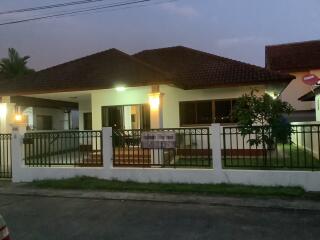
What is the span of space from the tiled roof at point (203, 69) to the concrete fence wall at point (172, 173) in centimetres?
388

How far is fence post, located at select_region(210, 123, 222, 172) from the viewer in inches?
366

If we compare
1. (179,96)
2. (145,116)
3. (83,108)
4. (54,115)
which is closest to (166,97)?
(179,96)

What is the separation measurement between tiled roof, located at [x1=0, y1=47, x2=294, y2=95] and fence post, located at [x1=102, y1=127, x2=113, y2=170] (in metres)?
2.69

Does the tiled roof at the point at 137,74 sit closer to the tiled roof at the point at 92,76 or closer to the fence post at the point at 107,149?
the tiled roof at the point at 92,76

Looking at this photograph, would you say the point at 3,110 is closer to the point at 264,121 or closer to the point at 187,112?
the point at 187,112

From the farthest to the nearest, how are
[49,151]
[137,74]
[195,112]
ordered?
[195,112] → [137,74] → [49,151]

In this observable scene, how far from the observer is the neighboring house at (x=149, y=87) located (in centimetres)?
1337

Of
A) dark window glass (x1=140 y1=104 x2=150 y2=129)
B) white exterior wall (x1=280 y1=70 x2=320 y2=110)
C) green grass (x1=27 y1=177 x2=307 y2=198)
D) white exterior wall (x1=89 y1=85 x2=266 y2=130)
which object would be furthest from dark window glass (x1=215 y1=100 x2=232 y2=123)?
white exterior wall (x1=280 y1=70 x2=320 y2=110)

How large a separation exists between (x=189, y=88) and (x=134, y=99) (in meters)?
2.51

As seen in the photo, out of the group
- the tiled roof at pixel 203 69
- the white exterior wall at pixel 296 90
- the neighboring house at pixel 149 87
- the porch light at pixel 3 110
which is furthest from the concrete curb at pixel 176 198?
the white exterior wall at pixel 296 90

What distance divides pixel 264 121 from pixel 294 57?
20490 millimetres

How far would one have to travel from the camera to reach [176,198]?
8.19m

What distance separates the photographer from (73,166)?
433 inches

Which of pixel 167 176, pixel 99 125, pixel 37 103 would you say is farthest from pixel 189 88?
pixel 37 103
